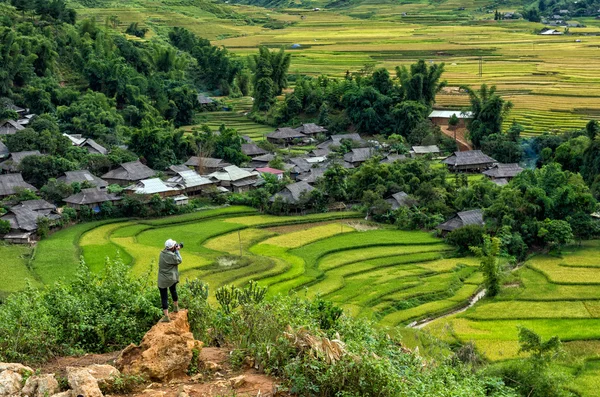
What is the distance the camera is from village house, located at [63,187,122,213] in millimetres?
34625

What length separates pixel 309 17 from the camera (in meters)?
114

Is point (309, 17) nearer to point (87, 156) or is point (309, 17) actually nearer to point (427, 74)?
point (427, 74)

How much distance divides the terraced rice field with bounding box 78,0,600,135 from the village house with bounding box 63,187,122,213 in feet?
56.8

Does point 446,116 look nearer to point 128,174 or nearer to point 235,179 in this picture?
point 235,179

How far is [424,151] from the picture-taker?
154 feet

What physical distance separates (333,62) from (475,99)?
27.8 m

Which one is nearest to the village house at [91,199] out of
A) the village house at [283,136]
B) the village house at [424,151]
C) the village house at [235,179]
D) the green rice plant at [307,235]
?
the village house at [235,179]

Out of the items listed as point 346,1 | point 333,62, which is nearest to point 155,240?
point 333,62

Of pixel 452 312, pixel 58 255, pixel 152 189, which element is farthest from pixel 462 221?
pixel 58 255

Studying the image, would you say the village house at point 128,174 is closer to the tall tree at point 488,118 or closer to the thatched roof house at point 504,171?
the thatched roof house at point 504,171

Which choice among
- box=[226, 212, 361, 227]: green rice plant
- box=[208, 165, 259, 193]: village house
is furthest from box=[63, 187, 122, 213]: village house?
box=[208, 165, 259, 193]: village house

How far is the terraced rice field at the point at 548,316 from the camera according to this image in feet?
65.3

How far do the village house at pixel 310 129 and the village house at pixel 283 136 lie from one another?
3.16ft

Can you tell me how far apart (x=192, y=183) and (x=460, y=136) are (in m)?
20.7
